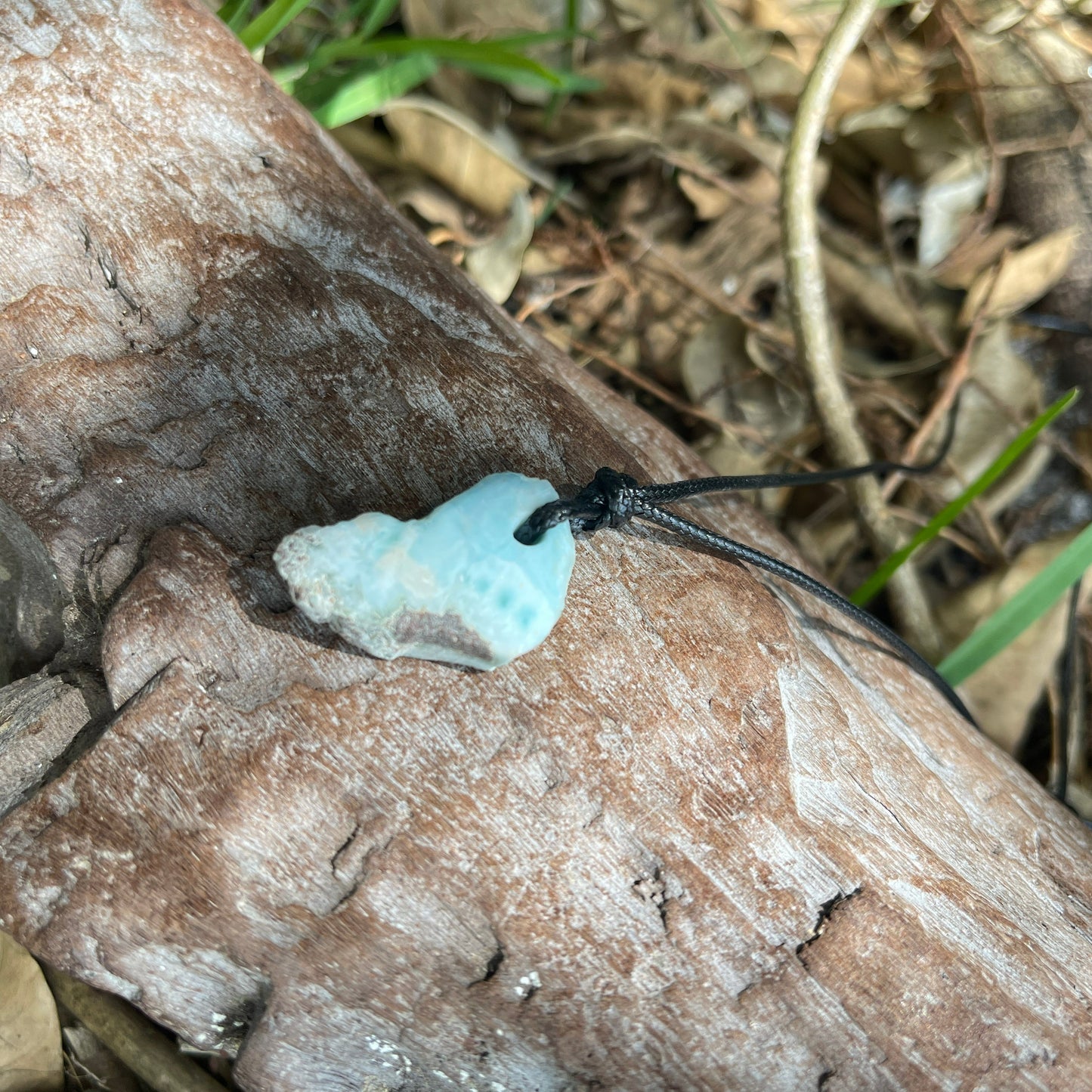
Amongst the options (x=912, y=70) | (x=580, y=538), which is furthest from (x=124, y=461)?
(x=912, y=70)

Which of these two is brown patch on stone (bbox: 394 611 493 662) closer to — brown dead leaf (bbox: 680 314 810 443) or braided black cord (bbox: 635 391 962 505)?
braided black cord (bbox: 635 391 962 505)

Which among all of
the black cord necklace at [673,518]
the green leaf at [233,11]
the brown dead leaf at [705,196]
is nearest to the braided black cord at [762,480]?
the black cord necklace at [673,518]

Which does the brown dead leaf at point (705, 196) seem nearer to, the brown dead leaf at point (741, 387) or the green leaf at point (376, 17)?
the brown dead leaf at point (741, 387)

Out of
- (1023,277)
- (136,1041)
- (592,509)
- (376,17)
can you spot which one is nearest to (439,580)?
(592,509)

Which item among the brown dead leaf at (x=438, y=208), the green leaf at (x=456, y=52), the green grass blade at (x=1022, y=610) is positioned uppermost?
the green leaf at (x=456, y=52)

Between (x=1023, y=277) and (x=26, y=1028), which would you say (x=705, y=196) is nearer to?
(x=1023, y=277)

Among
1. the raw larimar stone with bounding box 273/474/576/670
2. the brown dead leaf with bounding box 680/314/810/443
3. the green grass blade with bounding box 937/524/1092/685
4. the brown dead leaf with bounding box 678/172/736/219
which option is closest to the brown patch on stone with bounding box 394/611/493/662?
the raw larimar stone with bounding box 273/474/576/670
